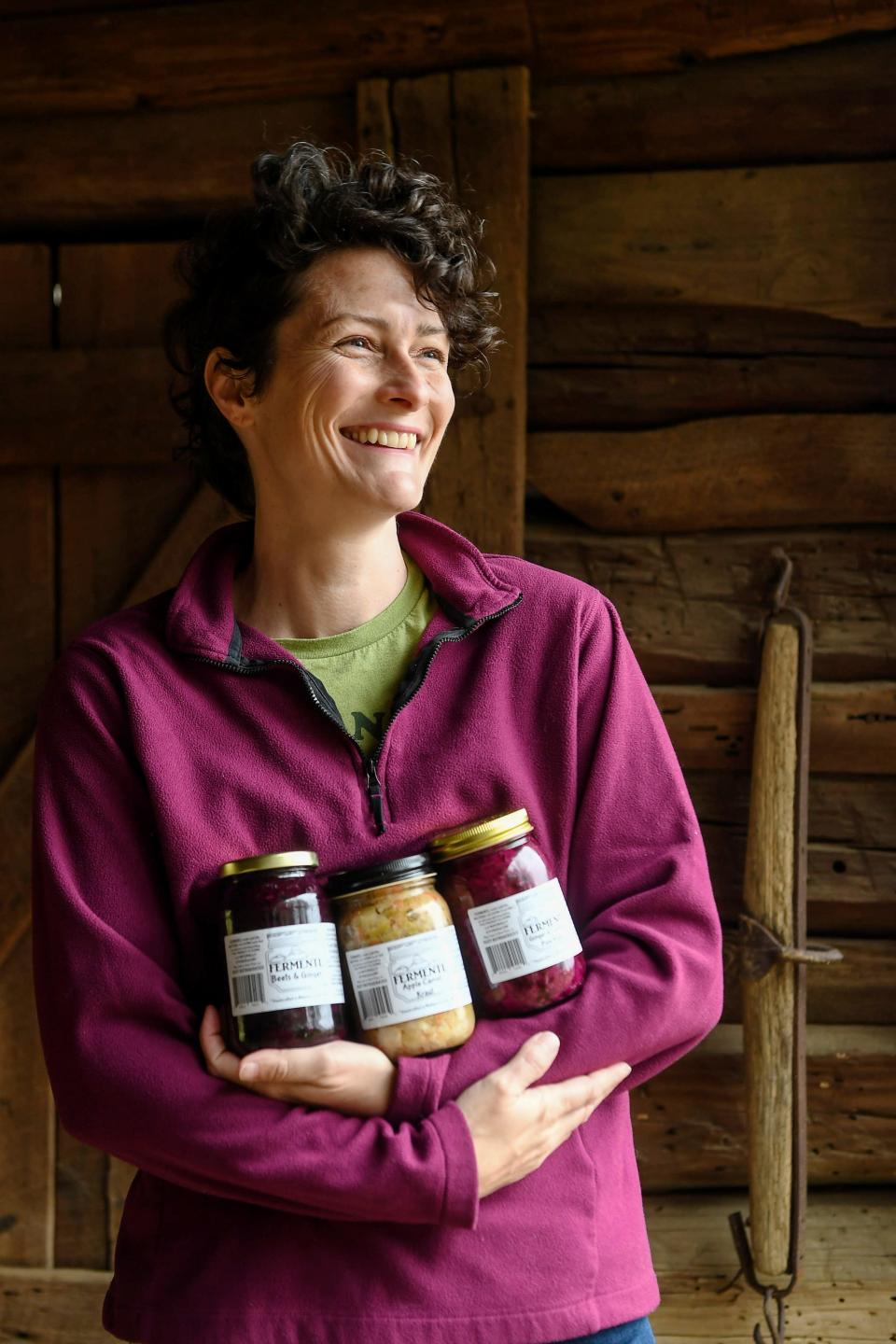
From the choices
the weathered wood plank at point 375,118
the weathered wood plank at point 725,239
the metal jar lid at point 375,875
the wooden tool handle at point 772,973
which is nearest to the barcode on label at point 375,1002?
the metal jar lid at point 375,875

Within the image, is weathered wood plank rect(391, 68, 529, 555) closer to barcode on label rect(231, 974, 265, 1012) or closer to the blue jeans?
barcode on label rect(231, 974, 265, 1012)

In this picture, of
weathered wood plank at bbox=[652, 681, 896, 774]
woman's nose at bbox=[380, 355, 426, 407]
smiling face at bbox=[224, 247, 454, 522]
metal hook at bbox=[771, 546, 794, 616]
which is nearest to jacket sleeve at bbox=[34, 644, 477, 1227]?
smiling face at bbox=[224, 247, 454, 522]

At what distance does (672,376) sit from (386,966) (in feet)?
4.52

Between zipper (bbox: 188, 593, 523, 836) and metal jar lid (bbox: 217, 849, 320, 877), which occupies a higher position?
zipper (bbox: 188, 593, 523, 836)

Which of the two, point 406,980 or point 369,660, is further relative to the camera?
point 369,660

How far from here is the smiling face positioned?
4.85 ft

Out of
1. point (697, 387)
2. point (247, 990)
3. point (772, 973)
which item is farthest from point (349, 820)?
point (697, 387)

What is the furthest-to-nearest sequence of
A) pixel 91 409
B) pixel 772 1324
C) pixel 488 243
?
pixel 91 409 < pixel 488 243 < pixel 772 1324

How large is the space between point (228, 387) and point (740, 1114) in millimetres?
1539

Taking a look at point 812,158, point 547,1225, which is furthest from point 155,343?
point 547,1225

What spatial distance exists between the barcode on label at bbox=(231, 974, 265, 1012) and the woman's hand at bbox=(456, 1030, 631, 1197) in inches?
9.1

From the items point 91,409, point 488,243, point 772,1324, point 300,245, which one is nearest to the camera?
point 300,245

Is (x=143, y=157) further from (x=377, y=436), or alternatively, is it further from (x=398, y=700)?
(x=398, y=700)

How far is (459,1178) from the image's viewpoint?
3.87ft
